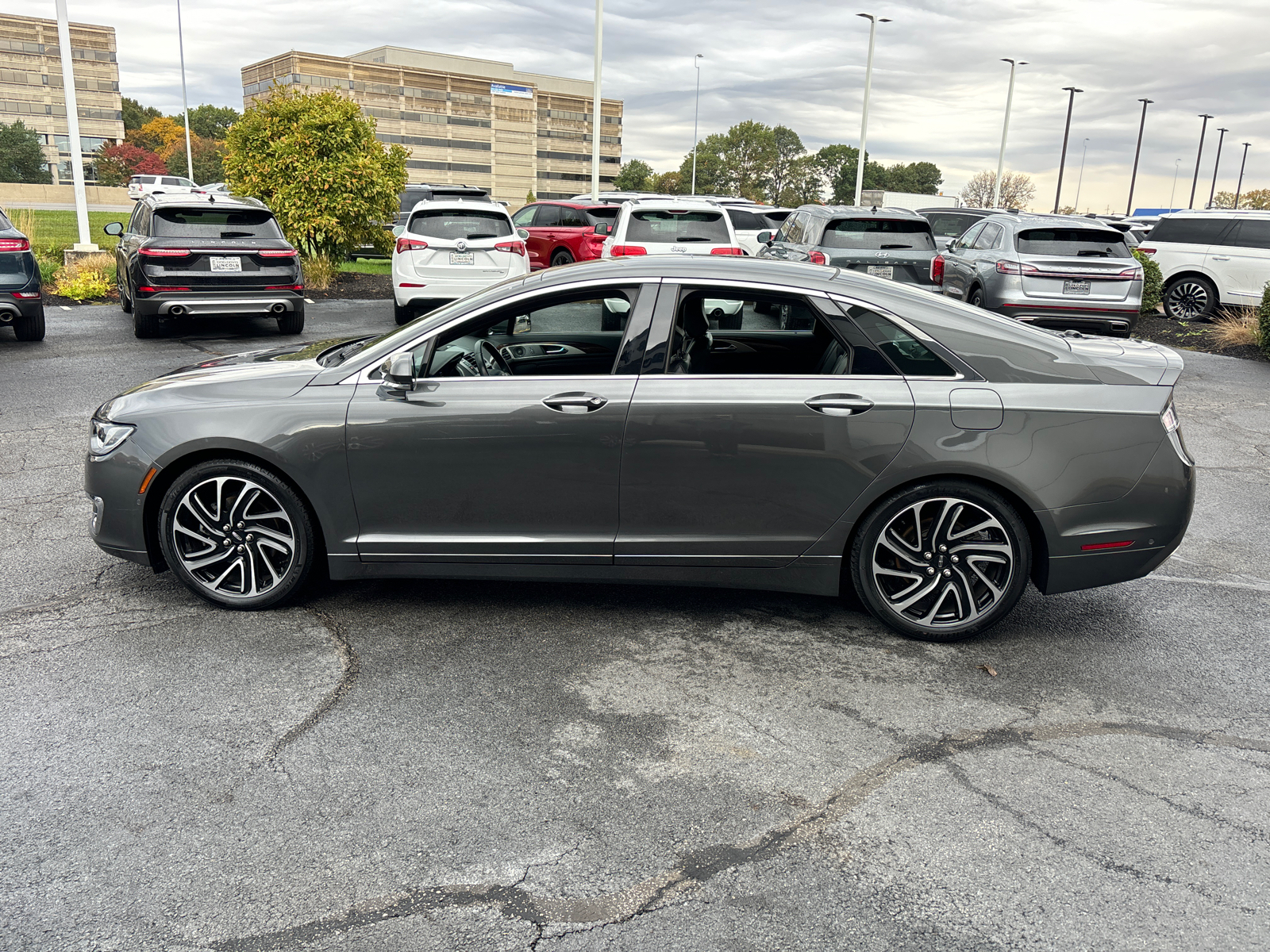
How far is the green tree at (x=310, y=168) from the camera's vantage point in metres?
19.6

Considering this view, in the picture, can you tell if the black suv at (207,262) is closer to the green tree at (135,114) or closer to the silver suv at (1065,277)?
the silver suv at (1065,277)

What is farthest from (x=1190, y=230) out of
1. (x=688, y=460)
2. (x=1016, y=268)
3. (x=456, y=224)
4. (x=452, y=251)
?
(x=688, y=460)

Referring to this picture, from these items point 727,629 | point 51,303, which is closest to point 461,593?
point 727,629

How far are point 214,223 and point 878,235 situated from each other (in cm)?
850

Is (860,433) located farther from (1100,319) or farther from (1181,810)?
(1100,319)

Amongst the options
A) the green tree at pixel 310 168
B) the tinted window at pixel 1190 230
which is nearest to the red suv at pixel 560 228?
the green tree at pixel 310 168

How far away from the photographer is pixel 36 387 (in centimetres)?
964

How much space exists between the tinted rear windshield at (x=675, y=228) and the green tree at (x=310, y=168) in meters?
8.47

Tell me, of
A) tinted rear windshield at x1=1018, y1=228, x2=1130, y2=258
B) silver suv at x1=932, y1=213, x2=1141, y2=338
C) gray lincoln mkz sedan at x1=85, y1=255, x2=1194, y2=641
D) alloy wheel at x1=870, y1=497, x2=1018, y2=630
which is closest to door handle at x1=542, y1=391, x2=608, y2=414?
gray lincoln mkz sedan at x1=85, y1=255, x2=1194, y2=641

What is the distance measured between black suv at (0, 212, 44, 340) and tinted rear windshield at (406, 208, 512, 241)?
15.3ft

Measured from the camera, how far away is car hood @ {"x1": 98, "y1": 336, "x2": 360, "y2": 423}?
4.39 meters

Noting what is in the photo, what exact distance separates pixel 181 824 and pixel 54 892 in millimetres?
375

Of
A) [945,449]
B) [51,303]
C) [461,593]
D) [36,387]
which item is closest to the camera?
[945,449]

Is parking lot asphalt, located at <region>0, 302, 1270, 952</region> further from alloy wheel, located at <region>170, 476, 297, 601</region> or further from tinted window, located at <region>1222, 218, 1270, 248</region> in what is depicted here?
tinted window, located at <region>1222, 218, 1270, 248</region>
